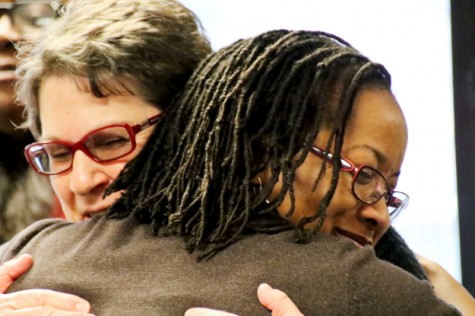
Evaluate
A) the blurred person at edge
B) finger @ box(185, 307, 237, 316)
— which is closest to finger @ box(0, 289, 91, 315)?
finger @ box(185, 307, 237, 316)

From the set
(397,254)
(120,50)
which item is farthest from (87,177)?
(397,254)

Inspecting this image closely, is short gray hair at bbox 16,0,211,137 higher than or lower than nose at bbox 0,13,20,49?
higher

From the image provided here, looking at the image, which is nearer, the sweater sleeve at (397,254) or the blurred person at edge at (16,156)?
the sweater sleeve at (397,254)

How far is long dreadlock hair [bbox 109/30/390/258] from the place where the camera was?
3.67 feet

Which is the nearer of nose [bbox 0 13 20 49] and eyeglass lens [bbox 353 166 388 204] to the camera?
eyeglass lens [bbox 353 166 388 204]

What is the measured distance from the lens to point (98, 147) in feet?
4.89

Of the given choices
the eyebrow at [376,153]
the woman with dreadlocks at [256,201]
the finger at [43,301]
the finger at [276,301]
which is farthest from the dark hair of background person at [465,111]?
the finger at [43,301]

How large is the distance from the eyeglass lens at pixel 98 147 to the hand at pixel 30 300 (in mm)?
361

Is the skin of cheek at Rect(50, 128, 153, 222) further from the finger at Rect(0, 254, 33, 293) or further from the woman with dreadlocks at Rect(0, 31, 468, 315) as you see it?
the finger at Rect(0, 254, 33, 293)

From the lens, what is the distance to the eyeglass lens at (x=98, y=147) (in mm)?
1479

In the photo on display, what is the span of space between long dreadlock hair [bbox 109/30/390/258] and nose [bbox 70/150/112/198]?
0.21 metres

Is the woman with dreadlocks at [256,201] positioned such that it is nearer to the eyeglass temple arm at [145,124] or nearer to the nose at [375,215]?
the nose at [375,215]

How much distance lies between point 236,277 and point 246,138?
244 millimetres

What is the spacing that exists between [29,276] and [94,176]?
1.23ft
